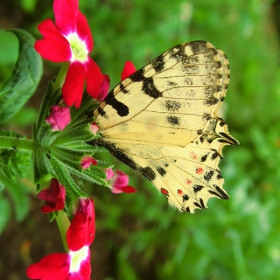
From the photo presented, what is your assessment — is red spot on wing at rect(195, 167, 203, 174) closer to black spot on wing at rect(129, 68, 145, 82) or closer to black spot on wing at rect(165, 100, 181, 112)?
black spot on wing at rect(165, 100, 181, 112)

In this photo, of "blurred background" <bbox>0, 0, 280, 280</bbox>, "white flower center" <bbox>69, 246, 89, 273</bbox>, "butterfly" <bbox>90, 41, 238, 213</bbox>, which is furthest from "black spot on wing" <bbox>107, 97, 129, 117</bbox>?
"blurred background" <bbox>0, 0, 280, 280</bbox>

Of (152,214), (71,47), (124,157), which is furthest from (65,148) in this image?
(152,214)

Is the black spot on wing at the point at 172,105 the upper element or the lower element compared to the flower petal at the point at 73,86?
upper

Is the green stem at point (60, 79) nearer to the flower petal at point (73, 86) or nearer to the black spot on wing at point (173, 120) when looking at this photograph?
the flower petal at point (73, 86)

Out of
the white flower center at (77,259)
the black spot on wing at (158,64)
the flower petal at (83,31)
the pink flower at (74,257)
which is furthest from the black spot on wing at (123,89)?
the white flower center at (77,259)

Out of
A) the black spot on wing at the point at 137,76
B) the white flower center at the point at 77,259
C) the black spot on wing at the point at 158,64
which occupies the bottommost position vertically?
the white flower center at the point at 77,259

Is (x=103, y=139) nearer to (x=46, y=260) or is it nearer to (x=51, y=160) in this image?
(x=51, y=160)

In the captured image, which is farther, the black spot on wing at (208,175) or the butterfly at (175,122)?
the black spot on wing at (208,175)
